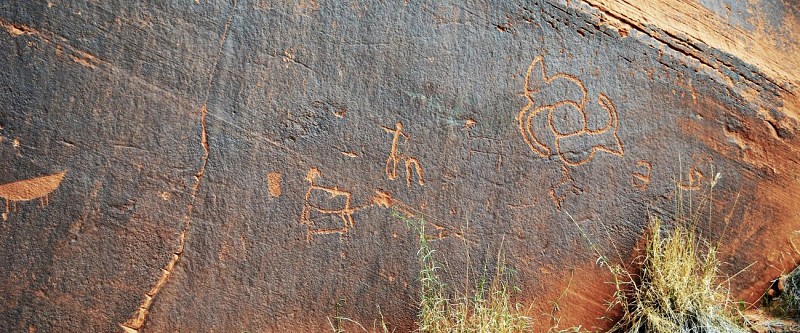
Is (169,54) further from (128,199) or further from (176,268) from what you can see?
(176,268)

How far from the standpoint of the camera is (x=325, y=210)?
9.73 ft

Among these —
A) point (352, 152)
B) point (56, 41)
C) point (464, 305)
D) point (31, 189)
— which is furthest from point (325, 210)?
point (56, 41)

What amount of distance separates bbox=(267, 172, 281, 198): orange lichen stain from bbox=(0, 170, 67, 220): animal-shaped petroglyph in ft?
2.42

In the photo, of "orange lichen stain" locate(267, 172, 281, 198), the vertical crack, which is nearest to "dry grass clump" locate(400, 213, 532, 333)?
"orange lichen stain" locate(267, 172, 281, 198)

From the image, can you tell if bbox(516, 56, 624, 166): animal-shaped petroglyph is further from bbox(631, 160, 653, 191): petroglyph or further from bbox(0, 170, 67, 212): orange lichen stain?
bbox(0, 170, 67, 212): orange lichen stain

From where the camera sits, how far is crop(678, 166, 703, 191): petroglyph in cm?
342

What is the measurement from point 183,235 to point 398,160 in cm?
89

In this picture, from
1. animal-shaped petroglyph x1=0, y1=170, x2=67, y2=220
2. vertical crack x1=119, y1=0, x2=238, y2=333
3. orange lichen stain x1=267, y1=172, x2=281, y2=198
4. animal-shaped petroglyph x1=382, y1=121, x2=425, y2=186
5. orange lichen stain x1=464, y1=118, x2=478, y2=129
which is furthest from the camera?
orange lichen stain x1=464, y1=118, x2=478, y2=129

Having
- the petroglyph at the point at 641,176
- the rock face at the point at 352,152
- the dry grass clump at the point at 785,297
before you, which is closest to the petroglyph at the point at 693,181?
the rock face at the point at 352,152

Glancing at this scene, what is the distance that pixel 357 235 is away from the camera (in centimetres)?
300

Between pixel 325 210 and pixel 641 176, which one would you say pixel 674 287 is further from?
pixel 325 210

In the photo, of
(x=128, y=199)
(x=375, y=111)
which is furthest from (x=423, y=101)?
(x=128, y=199)

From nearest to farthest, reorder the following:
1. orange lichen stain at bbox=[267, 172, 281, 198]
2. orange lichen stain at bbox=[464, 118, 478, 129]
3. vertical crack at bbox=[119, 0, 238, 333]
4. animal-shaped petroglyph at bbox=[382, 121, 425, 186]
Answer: vertical crack at bbox=[119, 0, 238, 333]
orange lichen stain at bbox=[267, 172, 281, 198]
animal-shaped petroglyph at bbox=[382, 121, 425, 186]
orange lichen stain at bbox=[464, 118, 478, 129]

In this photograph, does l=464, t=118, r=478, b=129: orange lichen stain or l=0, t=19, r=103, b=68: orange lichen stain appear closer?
l=0, t=19, r=103, b=68: orange lichen stain
